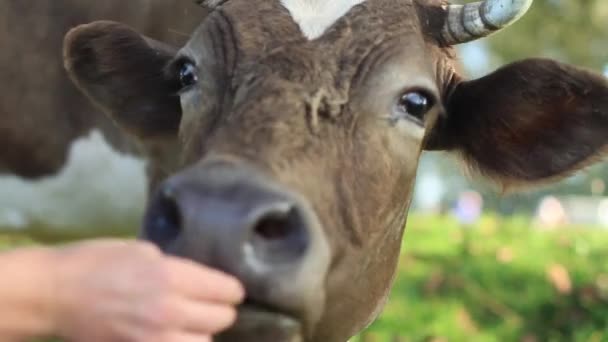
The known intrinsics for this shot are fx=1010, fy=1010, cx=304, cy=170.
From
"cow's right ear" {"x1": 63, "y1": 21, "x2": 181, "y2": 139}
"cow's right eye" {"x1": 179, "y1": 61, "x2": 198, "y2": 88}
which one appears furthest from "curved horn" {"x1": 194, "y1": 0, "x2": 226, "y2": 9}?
"cow's right eye" {"x1": 179, "y1": 61, "x2": 198, "y2": 88}

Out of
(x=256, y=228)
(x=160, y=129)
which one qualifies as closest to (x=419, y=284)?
(x=160, y=129)

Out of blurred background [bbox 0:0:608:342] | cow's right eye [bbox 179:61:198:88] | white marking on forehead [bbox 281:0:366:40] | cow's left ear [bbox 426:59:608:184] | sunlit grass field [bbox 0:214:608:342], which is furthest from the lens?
sunlit grass field [bbox 0:214:608:342]

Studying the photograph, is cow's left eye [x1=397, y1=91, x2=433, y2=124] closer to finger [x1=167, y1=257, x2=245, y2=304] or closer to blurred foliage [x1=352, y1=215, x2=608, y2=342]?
finger [x1=167, y1=257, x2=245, y2=304]

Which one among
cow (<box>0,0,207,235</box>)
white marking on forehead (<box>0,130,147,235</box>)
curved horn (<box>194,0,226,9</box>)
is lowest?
white marking on forehead (<box>0,130,147,235</box>)

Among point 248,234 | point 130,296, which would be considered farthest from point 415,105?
point 130,296

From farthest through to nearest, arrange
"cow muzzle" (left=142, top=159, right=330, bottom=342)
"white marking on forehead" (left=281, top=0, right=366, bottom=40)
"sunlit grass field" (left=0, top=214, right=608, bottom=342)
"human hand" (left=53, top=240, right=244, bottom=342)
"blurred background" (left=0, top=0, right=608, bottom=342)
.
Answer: "sunlit grass field" (left=0, top=214, right=608, bottom=342), "blurred background" (left=0, top=0, right=608, bottom=342), "white marking on forehead" (left=281, top=0, right=366, bottom=40), "cow muzzle" (left=142, top=159, right=330, bottom=342), "human hand" (left=53, top=240, right=244, bottom=342)

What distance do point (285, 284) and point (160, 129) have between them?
1584mm

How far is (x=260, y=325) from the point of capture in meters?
2.15

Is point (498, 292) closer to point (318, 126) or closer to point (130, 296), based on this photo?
point (318, 126)

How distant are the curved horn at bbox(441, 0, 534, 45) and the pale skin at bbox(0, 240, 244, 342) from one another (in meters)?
1.42

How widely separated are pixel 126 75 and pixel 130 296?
1788mm

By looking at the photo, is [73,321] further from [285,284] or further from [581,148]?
[581,148]

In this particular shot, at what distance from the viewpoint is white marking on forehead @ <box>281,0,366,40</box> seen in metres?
2.66

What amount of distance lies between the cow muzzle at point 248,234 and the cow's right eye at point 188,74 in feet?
2.51
